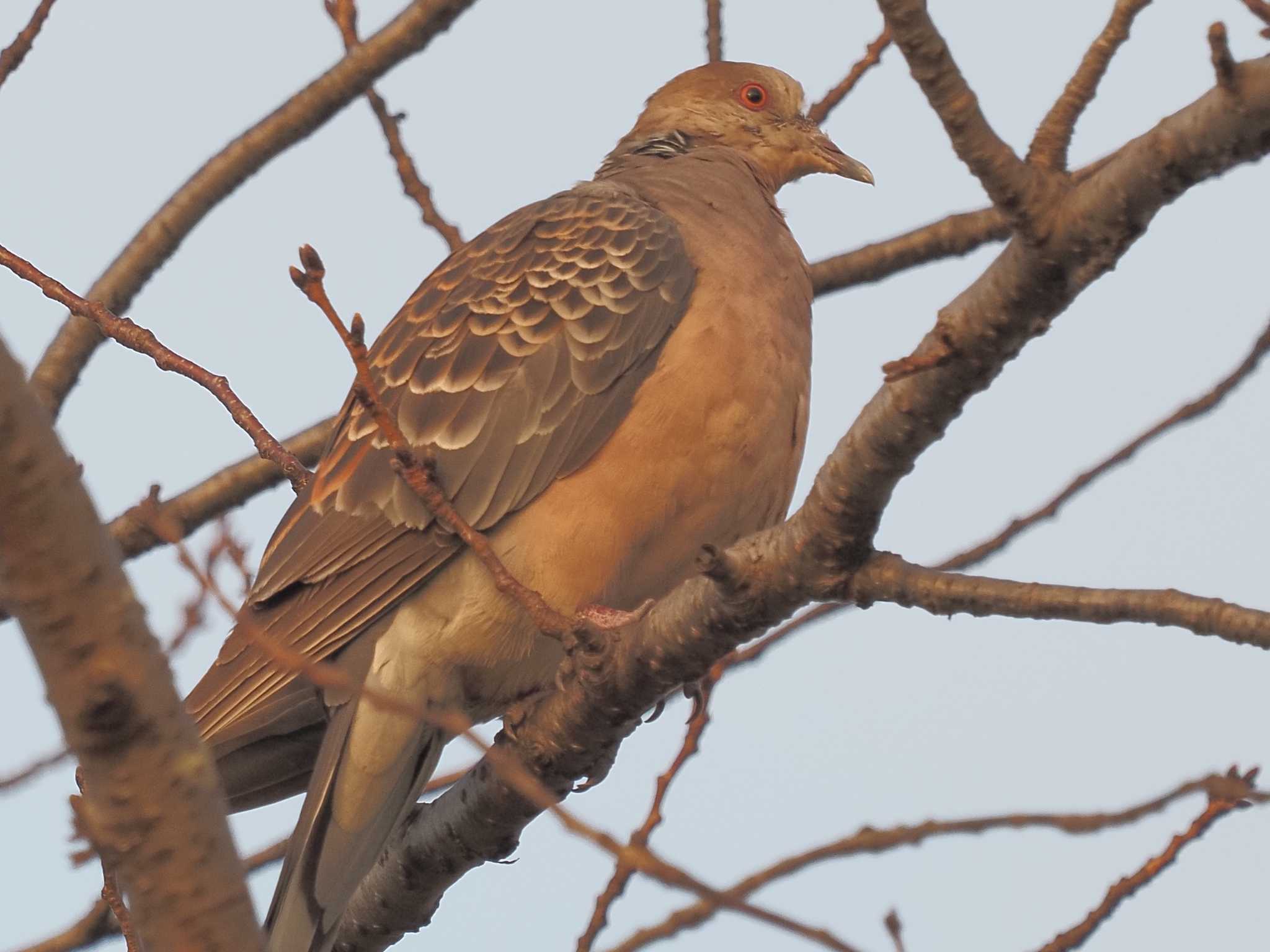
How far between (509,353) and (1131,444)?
70.7 inches

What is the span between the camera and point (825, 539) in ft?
9.66

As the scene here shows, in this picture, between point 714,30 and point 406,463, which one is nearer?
point 406,463

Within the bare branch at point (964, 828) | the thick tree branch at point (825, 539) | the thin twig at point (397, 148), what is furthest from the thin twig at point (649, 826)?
the thin twig at point (397, 148)

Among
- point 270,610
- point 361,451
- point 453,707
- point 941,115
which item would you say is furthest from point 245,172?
point 941,115

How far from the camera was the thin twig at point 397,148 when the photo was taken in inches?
203

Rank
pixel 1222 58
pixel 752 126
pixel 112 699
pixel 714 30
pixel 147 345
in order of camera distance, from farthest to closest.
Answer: pixel 752 126
pixel 714 30
pixel 147 345
pixel 1222 58
pixel 112 699

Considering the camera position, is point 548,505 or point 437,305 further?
point 437,305

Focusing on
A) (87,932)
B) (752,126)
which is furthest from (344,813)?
(752,126)

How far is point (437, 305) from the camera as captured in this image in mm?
4992

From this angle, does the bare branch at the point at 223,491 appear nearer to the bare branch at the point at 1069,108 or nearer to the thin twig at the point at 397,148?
the thin twig at the point at 397,148

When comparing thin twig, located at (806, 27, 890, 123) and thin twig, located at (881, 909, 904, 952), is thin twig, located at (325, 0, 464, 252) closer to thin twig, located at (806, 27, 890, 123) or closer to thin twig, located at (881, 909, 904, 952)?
thin twig, located at (806, 27, 890, 123)

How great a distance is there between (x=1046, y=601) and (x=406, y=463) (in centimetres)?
118

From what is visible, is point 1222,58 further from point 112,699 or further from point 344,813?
point 344,813

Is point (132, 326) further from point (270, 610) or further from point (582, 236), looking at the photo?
point (582, 236)
